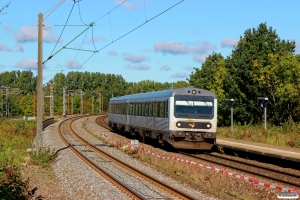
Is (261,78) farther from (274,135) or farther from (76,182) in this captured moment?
(76,182)

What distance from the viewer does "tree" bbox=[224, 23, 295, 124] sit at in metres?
36.8

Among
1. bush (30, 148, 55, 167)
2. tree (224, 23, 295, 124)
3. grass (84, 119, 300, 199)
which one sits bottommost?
grass (84, 119, 300, 199)

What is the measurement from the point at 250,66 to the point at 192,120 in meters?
16.3

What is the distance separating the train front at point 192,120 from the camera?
22172mm

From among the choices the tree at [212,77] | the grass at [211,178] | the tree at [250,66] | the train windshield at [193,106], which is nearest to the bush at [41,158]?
the grass at [211,178]

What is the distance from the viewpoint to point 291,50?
133ft

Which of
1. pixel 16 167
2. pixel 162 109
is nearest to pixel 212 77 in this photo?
pixel 162 109

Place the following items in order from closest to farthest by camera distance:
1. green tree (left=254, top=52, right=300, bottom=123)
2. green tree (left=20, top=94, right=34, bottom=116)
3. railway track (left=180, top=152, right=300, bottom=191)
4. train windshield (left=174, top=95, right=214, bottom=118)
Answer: railway track (left=180, top=152, right=300, bottom=191)
train windshield (left=174, top=95, right=214, bottom=118)
green tree (left=254, top=52, right=300, bottom=123)
green tree (left=20, top=94, right=34, bottom=116)

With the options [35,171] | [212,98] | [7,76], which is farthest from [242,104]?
[7,76]

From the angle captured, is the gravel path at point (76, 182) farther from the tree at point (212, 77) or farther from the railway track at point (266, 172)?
the tree at point (212, 77)

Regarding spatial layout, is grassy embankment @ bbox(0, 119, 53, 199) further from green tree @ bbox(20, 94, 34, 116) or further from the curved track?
green tree @ bbox(20, 94, 34, 116)

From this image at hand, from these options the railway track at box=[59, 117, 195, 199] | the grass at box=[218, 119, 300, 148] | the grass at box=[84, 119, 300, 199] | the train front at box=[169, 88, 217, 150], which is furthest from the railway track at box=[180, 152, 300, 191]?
the grass at box=[218, 119, 300, 148]

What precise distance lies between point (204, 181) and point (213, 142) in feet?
29.6

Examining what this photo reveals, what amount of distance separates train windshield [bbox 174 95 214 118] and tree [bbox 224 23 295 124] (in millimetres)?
14160
